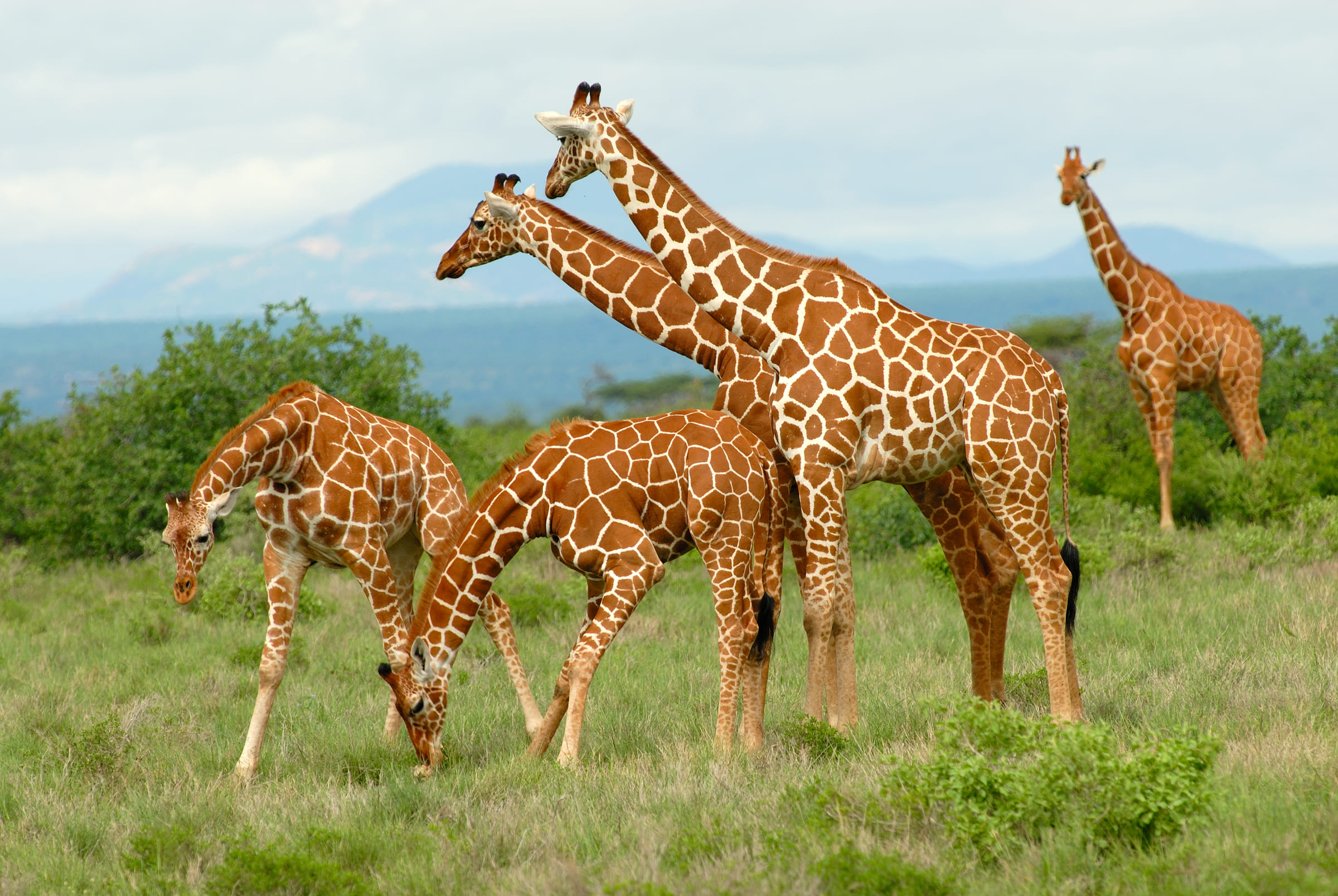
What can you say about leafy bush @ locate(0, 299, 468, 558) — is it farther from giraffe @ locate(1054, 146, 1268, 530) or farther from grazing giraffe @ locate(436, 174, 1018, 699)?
giraffe @ locate(1054, 146, 1268, 530)

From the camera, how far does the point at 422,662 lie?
6.82 meters

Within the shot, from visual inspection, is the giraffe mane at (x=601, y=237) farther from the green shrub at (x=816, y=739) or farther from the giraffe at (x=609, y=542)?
the green shrub at (x=816, y=739)

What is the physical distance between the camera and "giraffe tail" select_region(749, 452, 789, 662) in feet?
23.2

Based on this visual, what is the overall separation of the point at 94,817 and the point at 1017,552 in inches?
194

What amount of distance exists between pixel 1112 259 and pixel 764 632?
351 inches

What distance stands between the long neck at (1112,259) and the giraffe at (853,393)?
7.32 metres

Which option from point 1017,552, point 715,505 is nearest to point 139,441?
point 715,505

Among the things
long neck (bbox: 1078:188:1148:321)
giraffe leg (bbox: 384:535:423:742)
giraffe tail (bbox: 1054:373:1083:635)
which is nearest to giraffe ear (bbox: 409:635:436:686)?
giraffe leg (bbox: 384:535:423:742)

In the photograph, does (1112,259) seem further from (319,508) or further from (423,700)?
(423,700)

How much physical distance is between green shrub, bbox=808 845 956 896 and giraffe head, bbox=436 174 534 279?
4.17 m

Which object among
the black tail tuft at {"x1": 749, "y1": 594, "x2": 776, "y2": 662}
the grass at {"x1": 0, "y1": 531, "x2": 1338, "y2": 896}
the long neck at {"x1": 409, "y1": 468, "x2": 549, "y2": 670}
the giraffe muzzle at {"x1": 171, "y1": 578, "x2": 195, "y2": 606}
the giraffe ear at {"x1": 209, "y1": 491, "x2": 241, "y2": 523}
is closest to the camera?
the grass at {"x1": 0, "y1": 531, "x2": 1338, "y2": 896}

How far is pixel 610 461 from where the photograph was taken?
696 cm

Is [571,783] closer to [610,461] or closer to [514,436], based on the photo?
[610,461]

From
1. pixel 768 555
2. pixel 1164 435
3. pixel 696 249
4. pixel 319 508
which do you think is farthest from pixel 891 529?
pixel 319 508
